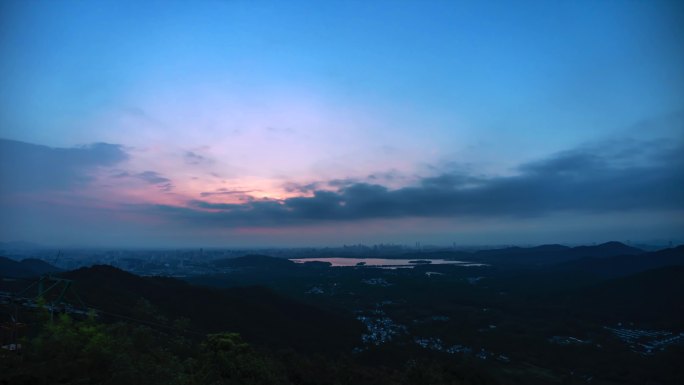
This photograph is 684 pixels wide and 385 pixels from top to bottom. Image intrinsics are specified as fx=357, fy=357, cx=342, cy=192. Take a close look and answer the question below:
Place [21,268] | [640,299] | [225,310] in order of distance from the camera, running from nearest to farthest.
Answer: [225,310] → [640,299] → [21,268]

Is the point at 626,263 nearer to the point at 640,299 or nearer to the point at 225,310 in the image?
the point at 640,299

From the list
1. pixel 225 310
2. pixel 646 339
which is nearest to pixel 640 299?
pixel 646 339

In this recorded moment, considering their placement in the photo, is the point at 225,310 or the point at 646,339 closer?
the point at 225,310

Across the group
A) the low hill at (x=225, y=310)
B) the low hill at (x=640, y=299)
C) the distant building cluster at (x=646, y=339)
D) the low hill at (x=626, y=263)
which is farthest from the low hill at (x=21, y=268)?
the low hill at (x=626, y=263)

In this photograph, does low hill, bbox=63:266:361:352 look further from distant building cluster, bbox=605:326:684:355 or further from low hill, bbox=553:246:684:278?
low hill, bbox=553:246:684:278

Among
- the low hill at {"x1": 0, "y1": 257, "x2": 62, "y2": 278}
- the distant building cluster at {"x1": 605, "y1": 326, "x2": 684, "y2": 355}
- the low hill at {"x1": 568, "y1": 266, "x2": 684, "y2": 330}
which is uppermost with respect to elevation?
the low hill at {"x1": 0, "y1": 257, "x2": 62, "y2": 278}

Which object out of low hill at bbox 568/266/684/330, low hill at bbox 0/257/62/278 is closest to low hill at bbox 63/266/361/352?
low hill at bbox 0/257/62/278

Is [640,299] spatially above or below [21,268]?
below

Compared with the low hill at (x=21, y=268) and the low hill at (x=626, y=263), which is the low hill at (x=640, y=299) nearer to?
the low hill at (x=626, y=263)

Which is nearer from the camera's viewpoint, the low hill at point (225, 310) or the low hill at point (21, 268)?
the low hill at point (225, 310)
